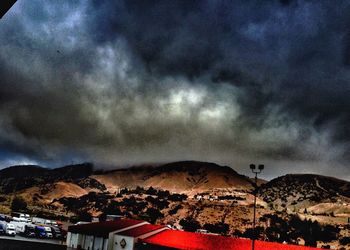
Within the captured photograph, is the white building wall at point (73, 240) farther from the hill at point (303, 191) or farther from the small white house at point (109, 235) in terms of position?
the hill at point (303, 191)

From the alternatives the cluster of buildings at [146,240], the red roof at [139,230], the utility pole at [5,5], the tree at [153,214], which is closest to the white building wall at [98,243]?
the cluster of buildings at [146,240]

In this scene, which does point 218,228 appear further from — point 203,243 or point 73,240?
point 203,243

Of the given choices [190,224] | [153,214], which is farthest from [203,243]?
[153,214]

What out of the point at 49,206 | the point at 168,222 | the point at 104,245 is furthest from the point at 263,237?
the point at 49,206

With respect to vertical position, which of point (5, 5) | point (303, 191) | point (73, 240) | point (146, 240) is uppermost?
point (303, 191)

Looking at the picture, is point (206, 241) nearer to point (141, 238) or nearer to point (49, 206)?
point (141, 238)

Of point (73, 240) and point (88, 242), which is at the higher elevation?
point (88, 242)

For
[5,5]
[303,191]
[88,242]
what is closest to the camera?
[5,5]

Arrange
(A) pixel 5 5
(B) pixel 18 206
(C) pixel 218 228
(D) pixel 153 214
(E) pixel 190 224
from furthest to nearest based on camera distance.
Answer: (D) pixel 153 214
(B) pixel 18 206
(E) pixel 190 224
(C) pixel 218 228
(A) pixel 5 5

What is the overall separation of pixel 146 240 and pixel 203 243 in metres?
6.69

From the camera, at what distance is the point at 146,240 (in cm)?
4072

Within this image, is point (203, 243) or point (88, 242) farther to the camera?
point (88, 242)

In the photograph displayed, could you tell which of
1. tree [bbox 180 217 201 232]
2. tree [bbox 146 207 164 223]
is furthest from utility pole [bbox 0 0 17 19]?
tree [bbox 146 207 164 223]

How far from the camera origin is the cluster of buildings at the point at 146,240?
126 ft
